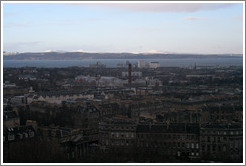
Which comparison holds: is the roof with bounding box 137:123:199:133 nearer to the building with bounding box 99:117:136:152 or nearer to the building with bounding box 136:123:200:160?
the building with bounding box 136:123:200:160

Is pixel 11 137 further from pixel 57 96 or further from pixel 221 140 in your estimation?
pixel 57 96

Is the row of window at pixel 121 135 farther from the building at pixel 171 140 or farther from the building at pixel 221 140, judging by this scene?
the building at pixel 221 140

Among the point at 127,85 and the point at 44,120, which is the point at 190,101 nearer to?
the point at 44,120

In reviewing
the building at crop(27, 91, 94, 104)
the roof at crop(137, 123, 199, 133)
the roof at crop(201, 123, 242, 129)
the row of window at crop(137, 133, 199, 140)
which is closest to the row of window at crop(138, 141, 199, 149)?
the row of window at crop(137, 133, 199, 140)

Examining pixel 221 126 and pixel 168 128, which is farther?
pixel 168 128

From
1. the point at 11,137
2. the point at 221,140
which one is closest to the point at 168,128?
the point at 221,140

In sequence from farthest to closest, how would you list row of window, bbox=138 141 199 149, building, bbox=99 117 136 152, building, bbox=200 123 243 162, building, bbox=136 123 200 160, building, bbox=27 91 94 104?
building, bbox=27 91 94 104, building, bbox=99 117 136 152, row of window, bbox=138 141 199 149, building, bbox=136 123 200 160, building, bbox=200 123 243 162

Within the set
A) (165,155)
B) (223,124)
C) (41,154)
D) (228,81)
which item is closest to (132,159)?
(165,155)

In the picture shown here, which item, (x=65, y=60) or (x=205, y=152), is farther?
(x=65, y=60)
